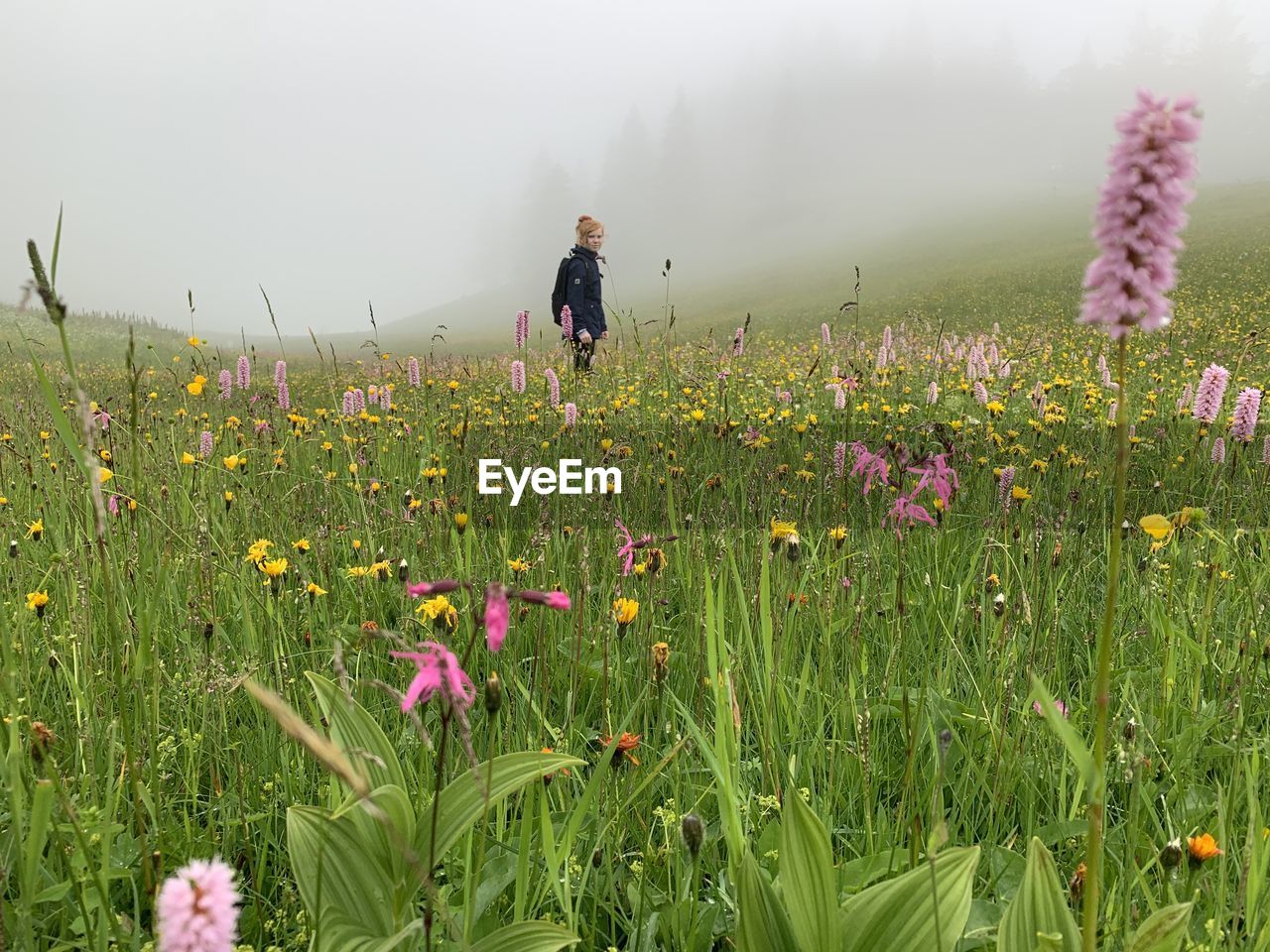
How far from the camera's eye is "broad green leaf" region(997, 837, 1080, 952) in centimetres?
96

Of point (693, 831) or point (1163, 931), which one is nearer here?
point (1163, 931)

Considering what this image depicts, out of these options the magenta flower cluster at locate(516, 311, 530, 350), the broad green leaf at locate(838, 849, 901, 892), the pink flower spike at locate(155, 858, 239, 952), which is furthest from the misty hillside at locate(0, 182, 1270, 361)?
the pink flower spike at locate(155, 858, 239, 952)

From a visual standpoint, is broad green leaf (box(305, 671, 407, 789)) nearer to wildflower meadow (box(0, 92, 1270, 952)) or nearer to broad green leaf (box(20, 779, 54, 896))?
wildflower meadow (box(0, 92, 1270, 952))

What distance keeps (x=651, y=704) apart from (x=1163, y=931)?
1221mm

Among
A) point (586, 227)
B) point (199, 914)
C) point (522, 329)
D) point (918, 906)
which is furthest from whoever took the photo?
point (586, 227)

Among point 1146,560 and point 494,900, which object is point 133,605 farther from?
point 1146,560

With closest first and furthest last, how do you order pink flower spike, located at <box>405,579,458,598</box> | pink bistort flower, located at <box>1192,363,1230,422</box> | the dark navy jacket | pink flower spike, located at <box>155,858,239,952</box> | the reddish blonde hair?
1. pink flower spike, located at <box>155,858,239,952</box>
2. pink flower spike, located at <box>405,579,458,598</box>
3. pink bistort flower, located at <box>1192,363,1230,422</box>
4. the reddish blonde hair
5. the dark navy jacket

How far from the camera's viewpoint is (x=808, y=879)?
1.01 metres

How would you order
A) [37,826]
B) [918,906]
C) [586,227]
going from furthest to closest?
[586,227]
[918,906]
[37,826]

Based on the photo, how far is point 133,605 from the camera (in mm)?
2340

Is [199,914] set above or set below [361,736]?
above

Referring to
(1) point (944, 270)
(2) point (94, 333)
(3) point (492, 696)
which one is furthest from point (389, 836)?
(1) point (944, 270)

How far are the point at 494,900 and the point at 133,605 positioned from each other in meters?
1.60

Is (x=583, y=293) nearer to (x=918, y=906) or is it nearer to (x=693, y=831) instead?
(x=693, y=831)
